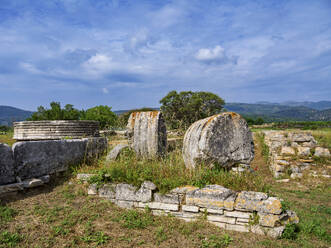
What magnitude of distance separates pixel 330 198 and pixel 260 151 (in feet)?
24.1

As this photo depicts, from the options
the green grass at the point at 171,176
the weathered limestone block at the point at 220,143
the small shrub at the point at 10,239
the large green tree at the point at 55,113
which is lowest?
the small shrub at the point at 10,239

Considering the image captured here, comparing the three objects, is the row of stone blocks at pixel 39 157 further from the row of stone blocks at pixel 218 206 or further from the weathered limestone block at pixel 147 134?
the row of stone blocks at pixel 218 206

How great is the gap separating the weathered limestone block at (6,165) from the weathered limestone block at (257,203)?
442cm

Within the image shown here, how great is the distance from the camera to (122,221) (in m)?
4.35

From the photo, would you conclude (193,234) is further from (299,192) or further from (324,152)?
(324,152)

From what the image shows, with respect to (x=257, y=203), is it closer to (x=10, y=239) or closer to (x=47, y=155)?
(x=10, y=239)

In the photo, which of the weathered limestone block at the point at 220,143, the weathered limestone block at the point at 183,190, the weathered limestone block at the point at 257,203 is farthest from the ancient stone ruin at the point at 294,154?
the weathered limestone block at the point at 183,190

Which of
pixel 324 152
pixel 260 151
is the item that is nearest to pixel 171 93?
pixel 260 151

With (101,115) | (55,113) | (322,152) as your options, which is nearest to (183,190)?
(322,152)

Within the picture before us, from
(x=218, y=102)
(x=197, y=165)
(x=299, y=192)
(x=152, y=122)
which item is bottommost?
(x=299, y=192)

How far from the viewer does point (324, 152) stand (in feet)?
32.7

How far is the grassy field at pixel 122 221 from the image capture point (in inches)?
145

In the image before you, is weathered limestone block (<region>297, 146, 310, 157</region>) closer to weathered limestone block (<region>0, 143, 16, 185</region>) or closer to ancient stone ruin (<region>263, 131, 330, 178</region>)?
ancient stone ruin (<region>263, 131, 330, 178</region>)

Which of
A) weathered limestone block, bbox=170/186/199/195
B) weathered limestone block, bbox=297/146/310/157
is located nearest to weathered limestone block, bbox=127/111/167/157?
weathered limestone block, bbox=170/186/199/195
